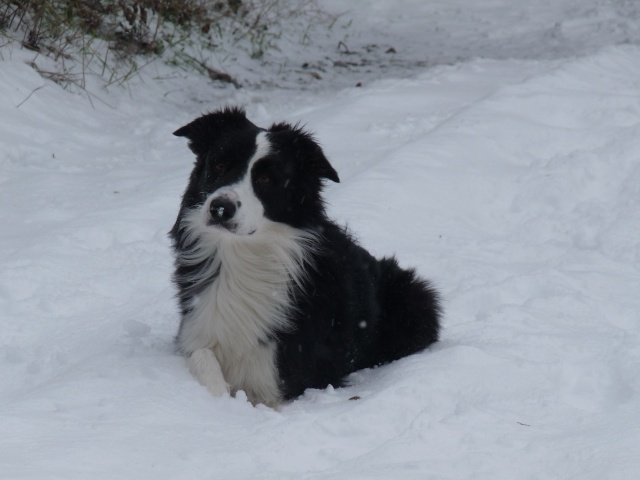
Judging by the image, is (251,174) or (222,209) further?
(251,174)

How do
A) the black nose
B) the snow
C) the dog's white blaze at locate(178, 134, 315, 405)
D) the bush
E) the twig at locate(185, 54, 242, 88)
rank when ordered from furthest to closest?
the twig at locate(185, 54, 242, 88) → the bush → the dog's white blaze at locate(178, 134, 315, 405) → the black nose → the snow

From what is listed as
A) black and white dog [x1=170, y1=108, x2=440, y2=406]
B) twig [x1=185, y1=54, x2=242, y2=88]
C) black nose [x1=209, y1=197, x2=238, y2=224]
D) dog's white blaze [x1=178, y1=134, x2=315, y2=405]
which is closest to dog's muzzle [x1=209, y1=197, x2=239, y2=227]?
black nose [x1=209, y1=197, x2=238, y2=224]

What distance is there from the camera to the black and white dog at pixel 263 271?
4.50m

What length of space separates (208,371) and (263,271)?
0.58m

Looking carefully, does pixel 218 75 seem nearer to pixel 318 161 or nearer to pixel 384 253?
pixel 384 253

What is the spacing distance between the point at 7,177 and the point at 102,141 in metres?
1.54

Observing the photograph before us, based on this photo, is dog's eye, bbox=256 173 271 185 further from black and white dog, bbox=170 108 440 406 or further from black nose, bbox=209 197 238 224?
black nose, bbox=209 197 238 224

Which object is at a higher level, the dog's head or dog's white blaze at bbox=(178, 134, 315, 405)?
the dog's head

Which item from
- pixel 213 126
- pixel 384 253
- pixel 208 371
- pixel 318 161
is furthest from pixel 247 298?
pixel 384 253

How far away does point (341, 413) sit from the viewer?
3895mm

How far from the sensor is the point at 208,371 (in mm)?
4414

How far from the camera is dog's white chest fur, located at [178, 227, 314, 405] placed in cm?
460

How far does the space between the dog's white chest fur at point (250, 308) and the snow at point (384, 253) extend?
23 centimetres

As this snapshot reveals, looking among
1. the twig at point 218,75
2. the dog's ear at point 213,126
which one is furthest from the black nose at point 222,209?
the twig at point 218,75
